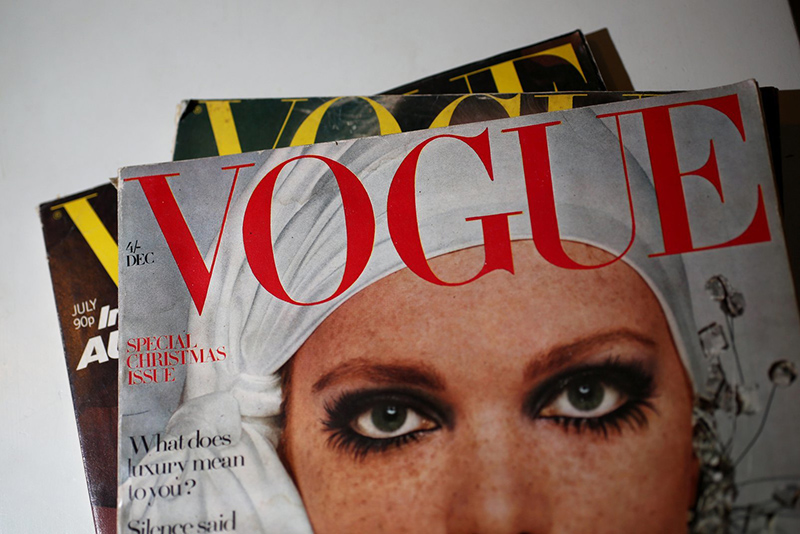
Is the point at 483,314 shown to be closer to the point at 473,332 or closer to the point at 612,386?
the point at 473,332

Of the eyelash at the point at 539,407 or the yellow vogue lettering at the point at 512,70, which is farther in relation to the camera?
the yellow vogue lettering at the point at 512,70

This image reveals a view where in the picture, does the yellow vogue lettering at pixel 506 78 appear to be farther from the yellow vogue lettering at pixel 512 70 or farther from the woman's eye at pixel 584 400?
the woman's eye at pixel 584 400

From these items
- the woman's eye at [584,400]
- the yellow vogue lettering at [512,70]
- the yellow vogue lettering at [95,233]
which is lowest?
the woman's eye at [584,400]

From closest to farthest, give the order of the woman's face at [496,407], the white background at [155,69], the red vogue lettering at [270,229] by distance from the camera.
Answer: the woman's face at [496,407] → the red vogue lettering at [270,229] → the white background at [155,69]

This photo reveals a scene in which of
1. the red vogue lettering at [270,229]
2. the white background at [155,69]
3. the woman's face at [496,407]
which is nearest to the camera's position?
the woman's face at [496,407]

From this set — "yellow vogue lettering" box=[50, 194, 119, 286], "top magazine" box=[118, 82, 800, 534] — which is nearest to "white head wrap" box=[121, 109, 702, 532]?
"top magazine" box=[118, 82, 800, 534]

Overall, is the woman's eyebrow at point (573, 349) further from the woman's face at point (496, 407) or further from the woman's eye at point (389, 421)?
the woman's eye at point (389, 421)

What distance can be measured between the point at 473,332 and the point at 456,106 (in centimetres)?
31

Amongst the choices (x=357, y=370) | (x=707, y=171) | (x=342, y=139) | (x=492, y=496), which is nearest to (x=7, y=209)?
(x=342, y=139)

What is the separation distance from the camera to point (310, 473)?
69 centimetres

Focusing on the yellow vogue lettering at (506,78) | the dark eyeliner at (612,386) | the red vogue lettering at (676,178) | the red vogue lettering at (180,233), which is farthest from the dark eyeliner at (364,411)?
the yellow vogue lettering at (506,78)

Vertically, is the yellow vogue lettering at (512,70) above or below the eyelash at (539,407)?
above

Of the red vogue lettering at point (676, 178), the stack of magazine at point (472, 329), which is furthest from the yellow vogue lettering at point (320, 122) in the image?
the red vogue lettering at point (676, 178)

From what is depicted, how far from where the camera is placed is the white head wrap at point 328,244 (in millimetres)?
696
